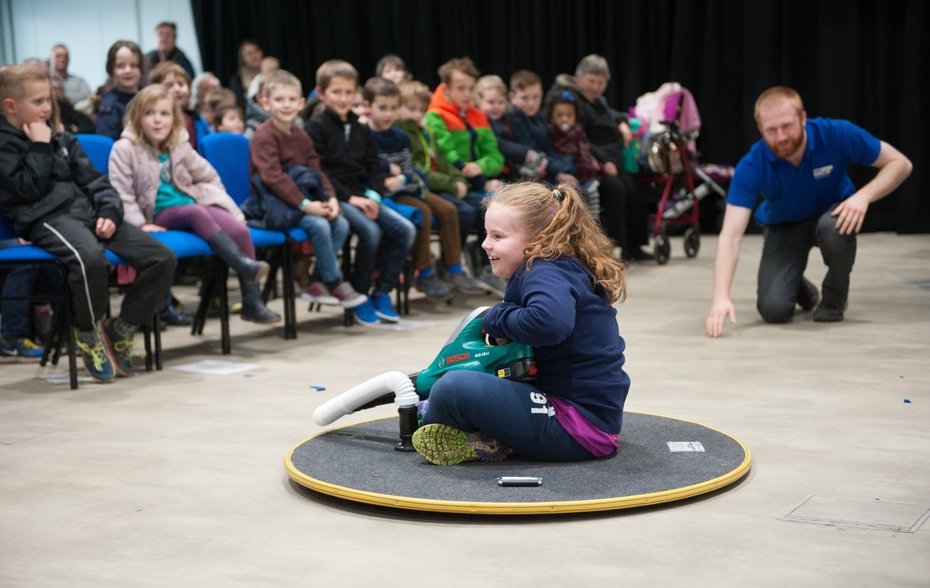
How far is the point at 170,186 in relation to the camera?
4605 millimetres

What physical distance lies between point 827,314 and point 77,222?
3.09 meters

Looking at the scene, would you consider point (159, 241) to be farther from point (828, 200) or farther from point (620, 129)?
point (620, 129)

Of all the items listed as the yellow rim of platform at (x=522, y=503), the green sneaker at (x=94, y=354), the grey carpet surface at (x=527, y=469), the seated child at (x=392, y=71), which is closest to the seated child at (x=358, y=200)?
the seated child at (x=392, y=71)

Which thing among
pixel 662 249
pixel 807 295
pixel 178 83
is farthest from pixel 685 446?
pixel 662 249

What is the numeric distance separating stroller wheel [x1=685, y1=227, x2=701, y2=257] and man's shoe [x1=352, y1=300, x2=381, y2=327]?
3.12m

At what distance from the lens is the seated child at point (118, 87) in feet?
17.8

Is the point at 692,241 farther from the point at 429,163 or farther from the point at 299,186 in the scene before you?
the point at 299,186

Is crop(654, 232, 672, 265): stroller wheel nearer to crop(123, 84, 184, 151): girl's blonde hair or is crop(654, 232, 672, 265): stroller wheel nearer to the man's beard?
the man's beard

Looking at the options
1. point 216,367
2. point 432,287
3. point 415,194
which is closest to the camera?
point 216,367

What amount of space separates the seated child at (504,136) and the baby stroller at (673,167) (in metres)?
1.22

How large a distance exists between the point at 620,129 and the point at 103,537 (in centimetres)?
575

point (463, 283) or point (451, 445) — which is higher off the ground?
point (451, 445)

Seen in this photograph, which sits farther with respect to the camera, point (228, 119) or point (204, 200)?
point (228, 119)

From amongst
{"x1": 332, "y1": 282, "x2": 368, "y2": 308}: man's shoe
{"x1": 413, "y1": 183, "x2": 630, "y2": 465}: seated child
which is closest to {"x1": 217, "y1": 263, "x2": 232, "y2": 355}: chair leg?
{"x1": 332, "y1": 282, "x2": 368, "y2": 308}: man's shoe
